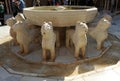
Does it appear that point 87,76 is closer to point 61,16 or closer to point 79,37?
point 79,37

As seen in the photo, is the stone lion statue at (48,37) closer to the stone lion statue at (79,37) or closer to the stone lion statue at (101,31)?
the stone lion statue at (79,37)

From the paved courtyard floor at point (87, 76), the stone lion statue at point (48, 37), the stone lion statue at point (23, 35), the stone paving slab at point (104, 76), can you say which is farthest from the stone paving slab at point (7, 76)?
the stone paving slab at point (104, 76)

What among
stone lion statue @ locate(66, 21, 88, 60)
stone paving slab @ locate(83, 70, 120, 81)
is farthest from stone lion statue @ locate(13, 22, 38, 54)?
stone paving slab @ locate(83, 70, 120, 81)

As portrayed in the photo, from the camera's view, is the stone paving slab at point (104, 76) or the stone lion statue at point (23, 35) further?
the stone lion statue at point (23, 35)

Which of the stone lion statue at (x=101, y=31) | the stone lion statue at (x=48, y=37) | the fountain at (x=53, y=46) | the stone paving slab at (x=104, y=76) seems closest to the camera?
the stone paving slab at (x=104, y=76)

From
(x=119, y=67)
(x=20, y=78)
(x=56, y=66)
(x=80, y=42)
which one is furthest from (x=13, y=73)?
(x=119, y=67)

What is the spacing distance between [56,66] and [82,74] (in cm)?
70

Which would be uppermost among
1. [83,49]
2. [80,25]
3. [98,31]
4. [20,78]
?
[80,25]

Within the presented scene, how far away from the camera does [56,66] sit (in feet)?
14.9

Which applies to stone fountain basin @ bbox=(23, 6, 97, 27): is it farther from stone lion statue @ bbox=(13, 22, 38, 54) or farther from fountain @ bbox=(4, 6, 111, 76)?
stone lion statue @ bbox=(13, 22, 38, 54)

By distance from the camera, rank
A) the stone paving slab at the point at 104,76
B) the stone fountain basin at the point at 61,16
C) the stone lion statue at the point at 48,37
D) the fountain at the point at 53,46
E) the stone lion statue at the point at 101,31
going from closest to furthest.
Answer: the stone paving slab at the point at 104,76 → the stone lion statue at the point at 48,37 → the fountain at the point at 53,46 → the stone fountain basin at the point at 61,16 → the stone lion statue at the point at 101,31

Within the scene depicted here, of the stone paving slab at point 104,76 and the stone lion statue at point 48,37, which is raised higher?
the stone lion statue at point 48,37

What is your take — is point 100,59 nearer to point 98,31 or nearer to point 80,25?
point 98,31

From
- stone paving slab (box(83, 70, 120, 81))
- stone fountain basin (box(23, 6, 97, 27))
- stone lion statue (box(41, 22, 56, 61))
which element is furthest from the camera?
stone fountain basin (box(23, 6, 97, 27))
